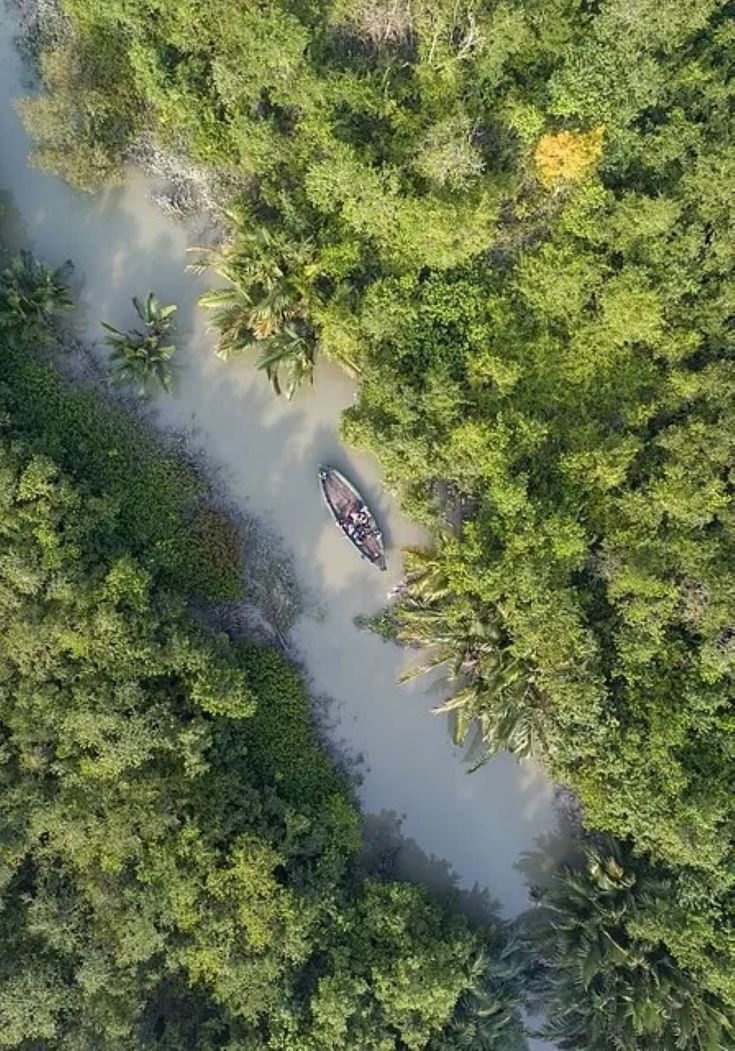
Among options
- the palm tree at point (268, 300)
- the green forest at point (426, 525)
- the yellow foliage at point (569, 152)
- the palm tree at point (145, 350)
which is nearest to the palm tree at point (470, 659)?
the green forest at point (426, 525)

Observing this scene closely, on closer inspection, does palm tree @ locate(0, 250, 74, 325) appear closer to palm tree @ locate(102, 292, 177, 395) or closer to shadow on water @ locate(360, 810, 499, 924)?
palm tree @ locate(102, 292, 177, 395)

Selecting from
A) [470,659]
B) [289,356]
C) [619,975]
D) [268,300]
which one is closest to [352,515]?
[289,356]

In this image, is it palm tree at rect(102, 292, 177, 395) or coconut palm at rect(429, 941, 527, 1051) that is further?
palm tree at rect(102, 292, 177, 395)

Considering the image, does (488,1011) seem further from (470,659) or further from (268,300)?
(268,300)

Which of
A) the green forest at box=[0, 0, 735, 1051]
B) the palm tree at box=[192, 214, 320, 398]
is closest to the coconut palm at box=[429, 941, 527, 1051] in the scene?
the green forest at box=[0, 0, 735, 1051]

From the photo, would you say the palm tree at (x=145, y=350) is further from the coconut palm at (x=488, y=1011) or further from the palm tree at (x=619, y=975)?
the coconut palm at (x=488, y=1011)

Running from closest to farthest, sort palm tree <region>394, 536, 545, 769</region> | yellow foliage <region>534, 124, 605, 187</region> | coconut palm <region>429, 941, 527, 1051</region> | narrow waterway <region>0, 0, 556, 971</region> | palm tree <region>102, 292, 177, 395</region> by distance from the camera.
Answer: coconut palm <region>429, 941, 527, 1051</region> < yellow foliage <region>534, 124, 605, 187</region> < palm tree <region>394, 536, 545, 769</region> < palm tree <region>102, 292, 177, 395</region> < narrow waterway <region>0, 0, 556, 971</region>

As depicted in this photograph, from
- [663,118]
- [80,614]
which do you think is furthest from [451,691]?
[663,118]

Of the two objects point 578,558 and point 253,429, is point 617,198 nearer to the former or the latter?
point 578,558
